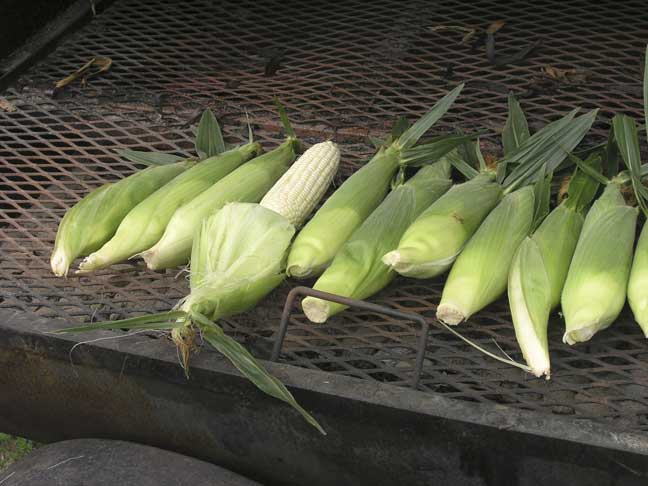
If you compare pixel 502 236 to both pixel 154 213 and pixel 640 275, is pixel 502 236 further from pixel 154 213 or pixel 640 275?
pixel 154 213

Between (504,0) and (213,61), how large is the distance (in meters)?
1.26

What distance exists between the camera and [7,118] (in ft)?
9.98

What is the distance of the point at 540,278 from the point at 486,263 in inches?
5.1

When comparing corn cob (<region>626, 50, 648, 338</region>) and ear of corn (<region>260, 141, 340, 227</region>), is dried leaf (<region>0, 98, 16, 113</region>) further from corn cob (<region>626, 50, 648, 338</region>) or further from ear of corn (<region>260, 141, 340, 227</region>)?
corn cob (<region>626, 50, 648, 338</region>)

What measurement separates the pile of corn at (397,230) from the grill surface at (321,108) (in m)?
0.09

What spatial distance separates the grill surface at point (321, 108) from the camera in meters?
1.85

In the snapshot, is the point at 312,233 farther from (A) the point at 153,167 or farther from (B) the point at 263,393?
(A) the point at 153,167

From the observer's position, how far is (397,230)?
6.81ft

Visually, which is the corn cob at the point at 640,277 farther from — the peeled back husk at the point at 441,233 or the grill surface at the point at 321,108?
the peeled back husk at the point at 441,233

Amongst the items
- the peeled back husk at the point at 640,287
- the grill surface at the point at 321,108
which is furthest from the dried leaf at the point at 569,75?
the peeled back husk at the point at 640,287

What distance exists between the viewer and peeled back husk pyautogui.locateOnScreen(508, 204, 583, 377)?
1.74 metres

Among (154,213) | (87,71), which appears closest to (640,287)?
(154,213)

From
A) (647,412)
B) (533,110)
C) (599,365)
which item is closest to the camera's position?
(647,412)

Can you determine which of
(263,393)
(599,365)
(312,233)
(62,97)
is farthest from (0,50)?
(599,365)
